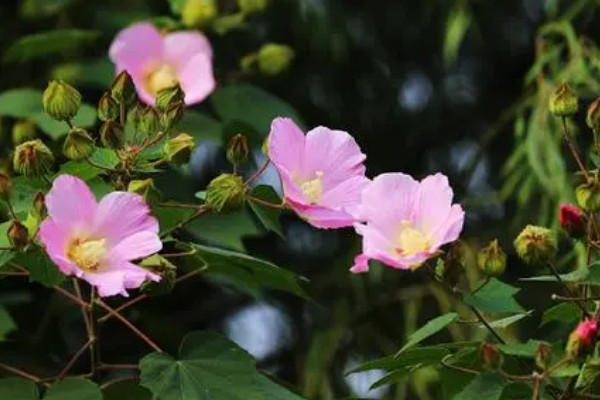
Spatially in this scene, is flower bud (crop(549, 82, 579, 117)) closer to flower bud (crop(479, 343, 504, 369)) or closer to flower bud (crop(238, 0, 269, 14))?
flower bud (crop(479, 343, 504, 369))

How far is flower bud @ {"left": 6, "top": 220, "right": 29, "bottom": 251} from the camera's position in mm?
1089

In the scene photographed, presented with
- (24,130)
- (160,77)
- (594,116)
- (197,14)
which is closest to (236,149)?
(594,116)

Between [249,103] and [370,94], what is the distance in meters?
0.65

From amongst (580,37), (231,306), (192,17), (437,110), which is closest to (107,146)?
(192,17)

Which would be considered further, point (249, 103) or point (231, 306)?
point (231, 306)

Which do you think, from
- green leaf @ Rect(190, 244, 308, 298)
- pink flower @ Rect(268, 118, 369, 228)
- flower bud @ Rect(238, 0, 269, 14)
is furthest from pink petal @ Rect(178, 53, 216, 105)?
pink flower @ Rect(268, 118, 369, 228)

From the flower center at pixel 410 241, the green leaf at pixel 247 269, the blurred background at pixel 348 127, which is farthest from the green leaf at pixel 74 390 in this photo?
the blurred background at pixel 348 127

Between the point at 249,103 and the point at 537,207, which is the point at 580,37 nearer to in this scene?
A: the point at 537,207

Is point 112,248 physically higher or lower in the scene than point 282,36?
higher

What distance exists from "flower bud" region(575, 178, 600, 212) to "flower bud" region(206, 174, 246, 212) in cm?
22

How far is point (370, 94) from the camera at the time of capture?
2.53 meters

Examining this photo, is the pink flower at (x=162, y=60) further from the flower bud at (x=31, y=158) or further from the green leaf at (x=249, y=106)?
the flower bud at (x=31, y=158)

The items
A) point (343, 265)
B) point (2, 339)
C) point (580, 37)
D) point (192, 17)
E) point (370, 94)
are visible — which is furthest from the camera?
point (370, 94)

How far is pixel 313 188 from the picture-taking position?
1181 mm
